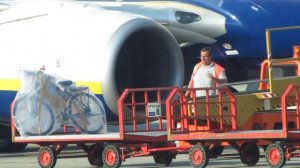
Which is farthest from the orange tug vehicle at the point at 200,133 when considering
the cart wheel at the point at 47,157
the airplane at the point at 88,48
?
the airplane at the point at 88,48

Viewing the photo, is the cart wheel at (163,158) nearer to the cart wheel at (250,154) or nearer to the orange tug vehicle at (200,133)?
the orange tug vehicle at (200,133)

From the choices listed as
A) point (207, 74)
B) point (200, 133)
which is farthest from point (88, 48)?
point (200, 133)

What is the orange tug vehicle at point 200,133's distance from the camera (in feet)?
39.4

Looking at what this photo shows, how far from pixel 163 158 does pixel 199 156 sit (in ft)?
3.60

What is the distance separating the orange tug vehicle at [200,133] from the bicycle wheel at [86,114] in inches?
Result: 4.7

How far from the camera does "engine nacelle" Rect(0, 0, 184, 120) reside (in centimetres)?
1399

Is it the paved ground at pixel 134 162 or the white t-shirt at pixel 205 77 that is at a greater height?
the white t-shirt at pixel 205 77

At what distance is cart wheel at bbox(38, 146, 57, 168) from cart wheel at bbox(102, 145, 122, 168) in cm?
64

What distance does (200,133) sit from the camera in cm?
1224

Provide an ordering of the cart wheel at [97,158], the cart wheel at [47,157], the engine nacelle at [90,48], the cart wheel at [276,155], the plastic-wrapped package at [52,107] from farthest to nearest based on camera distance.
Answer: the engine nacelle at [90,48] → the cart wheel at [97,158] → the cart wheel at [47,157] → the plastic-wrapped package at [52,107] → the cart wheel at [276,155]

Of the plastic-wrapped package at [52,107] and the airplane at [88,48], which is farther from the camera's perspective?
the airplane at [88,48]

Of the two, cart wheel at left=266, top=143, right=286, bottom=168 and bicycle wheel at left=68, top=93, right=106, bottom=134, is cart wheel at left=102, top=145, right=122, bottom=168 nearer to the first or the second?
bicycle wheel at left=68, top=93, right=106, bottom=134

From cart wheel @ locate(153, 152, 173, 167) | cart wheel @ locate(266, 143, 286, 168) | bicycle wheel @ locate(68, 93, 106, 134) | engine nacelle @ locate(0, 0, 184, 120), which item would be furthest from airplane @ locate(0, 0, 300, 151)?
cart wheel @ locate(266, 143, 286, 168)

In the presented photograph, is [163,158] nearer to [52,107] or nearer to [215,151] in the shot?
[215,151]
